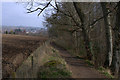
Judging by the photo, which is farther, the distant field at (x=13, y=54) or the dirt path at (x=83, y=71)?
the dirt path at (x=83, y=71)

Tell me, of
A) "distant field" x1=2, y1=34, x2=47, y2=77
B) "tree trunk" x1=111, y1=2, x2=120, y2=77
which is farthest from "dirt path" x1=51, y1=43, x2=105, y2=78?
"distant field" x1=2, y1=34, x2=47, y2=77

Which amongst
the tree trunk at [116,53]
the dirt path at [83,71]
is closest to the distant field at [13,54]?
the dirt path at [83,71]

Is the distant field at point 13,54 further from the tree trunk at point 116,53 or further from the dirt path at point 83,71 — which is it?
the tree trunk at point 116,53

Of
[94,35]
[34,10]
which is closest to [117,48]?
[34,10]

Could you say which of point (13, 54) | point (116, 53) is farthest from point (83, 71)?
point (13, 54)

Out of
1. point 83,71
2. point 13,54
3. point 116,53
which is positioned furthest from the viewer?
point 116,53

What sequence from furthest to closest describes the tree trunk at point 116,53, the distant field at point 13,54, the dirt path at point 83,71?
1. the tree trunk at point 116,53
2. the dirt path at point 83,71
3. the distant field at point 13,54

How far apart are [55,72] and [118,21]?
22.8 feet

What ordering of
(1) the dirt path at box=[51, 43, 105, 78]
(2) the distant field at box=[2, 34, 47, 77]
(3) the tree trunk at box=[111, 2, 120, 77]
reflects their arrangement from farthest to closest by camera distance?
(3) the tree trunk at box=[111, 2, 120, 77]
(1) the dirt path at box=[51, 43, 105, 78]
(2) the distant field at box=[2, 34, 47, 77]

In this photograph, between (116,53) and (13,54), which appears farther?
(116,53)

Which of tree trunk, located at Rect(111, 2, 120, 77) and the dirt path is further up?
tree trunk, located at Rect(111, 2, 120, 77)

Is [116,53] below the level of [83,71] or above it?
above

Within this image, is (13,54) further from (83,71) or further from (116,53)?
(116,53)

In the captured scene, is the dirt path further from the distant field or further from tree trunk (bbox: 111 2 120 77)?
the distant field
